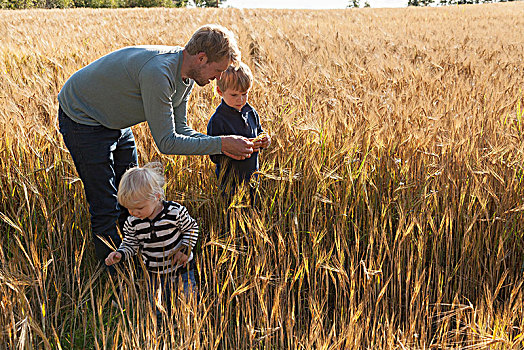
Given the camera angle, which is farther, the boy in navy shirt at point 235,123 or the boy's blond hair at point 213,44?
the boy in navy shirt at point 235,123

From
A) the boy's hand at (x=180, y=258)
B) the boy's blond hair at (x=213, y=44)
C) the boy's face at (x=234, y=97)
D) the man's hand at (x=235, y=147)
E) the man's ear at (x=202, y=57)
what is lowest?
the boy's hand at (x=180, y=258)

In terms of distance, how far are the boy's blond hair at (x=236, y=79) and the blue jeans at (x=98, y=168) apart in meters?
0.55

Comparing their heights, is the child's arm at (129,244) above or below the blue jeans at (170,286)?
above

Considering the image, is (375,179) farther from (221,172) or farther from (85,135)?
(85,135)

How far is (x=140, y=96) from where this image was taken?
6.27 feet

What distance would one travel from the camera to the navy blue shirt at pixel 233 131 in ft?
6.79

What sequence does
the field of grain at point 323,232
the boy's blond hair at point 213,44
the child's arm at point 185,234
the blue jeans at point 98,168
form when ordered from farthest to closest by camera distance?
1. the blue jeans at point 98,168
2. the child's arm at point 185,234
3. the boy's blond hair at point 213,44
4. the field of grain at point 323,232

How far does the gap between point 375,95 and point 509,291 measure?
143 cm

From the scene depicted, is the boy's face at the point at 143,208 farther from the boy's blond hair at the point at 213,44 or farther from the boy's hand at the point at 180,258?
the boy's blond hair at the point at 213,44

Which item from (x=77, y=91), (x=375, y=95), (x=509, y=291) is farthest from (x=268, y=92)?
(x=509, y=291)

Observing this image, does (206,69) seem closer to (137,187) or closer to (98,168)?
(137,187)

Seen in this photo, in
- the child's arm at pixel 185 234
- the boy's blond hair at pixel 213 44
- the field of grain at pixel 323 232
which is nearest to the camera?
the field of grain at pixel 323 232

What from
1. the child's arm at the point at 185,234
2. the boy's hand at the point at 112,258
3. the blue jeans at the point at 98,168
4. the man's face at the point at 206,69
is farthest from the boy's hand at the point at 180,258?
the man's face at the point at 206,69

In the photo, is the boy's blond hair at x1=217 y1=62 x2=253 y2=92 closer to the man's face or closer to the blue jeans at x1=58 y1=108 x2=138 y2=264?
the man's face
